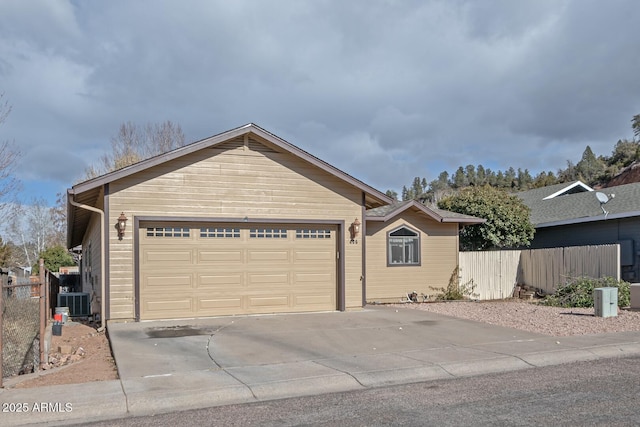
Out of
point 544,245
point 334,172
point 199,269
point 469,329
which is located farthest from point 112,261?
point 544,245

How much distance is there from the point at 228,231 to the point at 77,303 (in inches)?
266

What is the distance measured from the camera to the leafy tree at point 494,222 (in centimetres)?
2391

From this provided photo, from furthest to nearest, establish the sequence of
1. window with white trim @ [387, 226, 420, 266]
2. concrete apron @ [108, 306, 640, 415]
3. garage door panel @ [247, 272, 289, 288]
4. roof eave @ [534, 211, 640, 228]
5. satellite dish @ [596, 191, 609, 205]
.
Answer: satellite dish @ [596, 191, 609, 205] → roof eave @ [534, 211, 640, 228] → window with white trim @ [387, 226, 420, 266] → garage door panel @ [247, 272, 289, 288] → concrete apron @ [108, 306, 640, 415]

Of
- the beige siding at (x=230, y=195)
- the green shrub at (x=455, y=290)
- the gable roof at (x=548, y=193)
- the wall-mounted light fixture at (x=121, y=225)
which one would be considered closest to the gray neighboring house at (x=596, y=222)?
the gable roof at (x=548, y=193)

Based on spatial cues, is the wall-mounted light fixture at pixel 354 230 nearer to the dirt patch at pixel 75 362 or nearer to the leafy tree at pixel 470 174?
the dirt patch at pixel 75 362

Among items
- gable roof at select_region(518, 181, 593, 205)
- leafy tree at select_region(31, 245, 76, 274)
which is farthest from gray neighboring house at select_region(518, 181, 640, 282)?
leafy tree at select_region(31, 245, 76, 274)

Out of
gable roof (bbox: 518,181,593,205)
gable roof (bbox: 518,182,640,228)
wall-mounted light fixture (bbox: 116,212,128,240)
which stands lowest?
wall-mounted light fixture (bbox: 116,212,128,240)

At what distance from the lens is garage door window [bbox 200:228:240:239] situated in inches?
562

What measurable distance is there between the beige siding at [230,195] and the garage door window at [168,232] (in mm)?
374

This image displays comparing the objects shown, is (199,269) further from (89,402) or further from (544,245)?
(544,245)

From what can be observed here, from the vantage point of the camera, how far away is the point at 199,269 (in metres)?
14.1

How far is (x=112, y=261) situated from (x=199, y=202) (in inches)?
95.9

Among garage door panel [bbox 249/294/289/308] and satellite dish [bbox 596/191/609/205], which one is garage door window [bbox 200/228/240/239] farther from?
satellite dish [bbox 596/191/609/205]

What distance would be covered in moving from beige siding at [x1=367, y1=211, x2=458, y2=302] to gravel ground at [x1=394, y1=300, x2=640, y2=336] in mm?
1218
